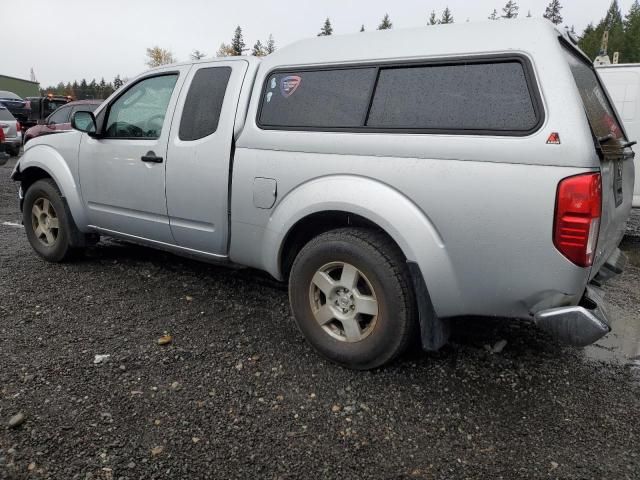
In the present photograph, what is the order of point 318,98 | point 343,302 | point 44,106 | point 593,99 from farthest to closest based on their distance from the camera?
1. point 44,106
2. point 318,98
3. point 343,302
4. point 593,99

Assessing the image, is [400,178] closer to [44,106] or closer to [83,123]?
[83,123]

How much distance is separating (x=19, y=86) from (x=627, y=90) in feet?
213

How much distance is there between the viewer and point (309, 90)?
3.12 metres

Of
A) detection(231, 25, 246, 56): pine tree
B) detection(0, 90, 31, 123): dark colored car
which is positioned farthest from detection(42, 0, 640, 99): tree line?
detection(0, 90, 31, 123): dark colored car

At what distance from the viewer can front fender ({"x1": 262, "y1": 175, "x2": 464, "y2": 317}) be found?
2.54m

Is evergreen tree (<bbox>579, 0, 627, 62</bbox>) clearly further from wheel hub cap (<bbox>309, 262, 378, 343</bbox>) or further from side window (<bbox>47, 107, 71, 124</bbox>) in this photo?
wheel hub cap (<bbox>309, 262, 378, 343</bbox>)

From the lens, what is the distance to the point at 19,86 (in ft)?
186

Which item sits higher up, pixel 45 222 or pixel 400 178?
pixel 400 178

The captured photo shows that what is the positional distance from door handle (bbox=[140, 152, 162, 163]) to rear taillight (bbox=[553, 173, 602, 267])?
2763 mm

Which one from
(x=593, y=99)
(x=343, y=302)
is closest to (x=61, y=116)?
(x=343, y=302)

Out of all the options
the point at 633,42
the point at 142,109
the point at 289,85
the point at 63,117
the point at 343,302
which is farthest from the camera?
the point at 633,42

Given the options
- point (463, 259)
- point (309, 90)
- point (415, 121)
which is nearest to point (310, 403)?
point (463, 259)

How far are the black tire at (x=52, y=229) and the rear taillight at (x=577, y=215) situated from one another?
4078 millimetres

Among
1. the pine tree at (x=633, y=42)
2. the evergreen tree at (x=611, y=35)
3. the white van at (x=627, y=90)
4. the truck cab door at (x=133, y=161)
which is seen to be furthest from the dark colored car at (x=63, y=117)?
the pine tree at (x=633, y=42)
